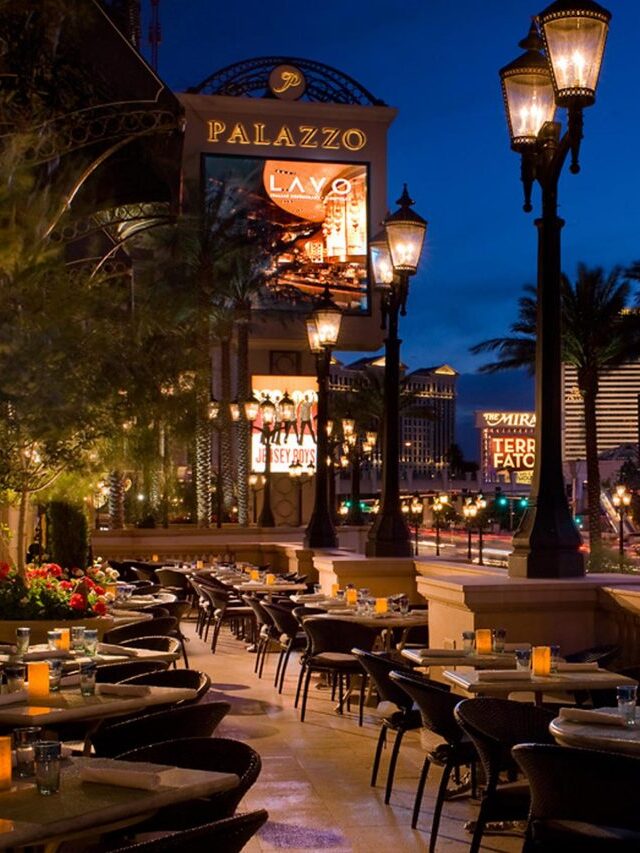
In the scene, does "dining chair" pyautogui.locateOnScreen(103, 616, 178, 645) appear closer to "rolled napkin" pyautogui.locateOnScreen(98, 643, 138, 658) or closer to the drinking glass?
"rolled napkin" pyautogui.locateOnScreen(98, 643, 138, 658)

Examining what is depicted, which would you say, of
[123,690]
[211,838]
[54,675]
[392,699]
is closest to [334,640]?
[392,699]

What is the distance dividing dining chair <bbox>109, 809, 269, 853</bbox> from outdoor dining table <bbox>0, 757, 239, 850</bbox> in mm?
308

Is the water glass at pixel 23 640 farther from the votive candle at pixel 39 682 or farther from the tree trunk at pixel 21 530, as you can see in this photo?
the tree trunk at pixel 21 530

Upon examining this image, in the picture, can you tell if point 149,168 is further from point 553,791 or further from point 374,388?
point 374,388

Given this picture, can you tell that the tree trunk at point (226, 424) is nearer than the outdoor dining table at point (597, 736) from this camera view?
No

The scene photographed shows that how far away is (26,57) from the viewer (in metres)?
13.6

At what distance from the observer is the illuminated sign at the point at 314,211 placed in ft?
193

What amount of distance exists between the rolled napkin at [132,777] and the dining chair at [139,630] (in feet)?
17.3

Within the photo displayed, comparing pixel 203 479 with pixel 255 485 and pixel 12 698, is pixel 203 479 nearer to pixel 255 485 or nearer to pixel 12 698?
pixel 255 485

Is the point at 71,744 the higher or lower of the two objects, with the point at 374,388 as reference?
lower

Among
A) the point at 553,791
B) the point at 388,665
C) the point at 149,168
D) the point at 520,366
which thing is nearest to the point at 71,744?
the point at 388,665

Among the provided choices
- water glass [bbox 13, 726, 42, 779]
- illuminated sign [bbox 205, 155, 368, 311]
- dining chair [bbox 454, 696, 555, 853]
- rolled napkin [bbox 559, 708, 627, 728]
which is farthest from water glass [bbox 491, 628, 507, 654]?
illuminated sign [bbox 205, 155, 368, 311]

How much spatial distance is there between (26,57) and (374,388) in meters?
49.0

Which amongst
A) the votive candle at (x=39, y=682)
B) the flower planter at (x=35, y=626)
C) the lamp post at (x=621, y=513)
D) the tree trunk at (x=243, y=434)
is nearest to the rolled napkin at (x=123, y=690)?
the votive candle at (x=39, y=682)
